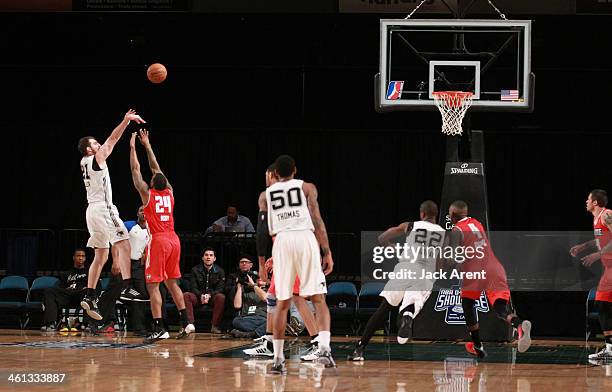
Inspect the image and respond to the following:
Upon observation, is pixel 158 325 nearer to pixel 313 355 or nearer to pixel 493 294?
pixel 313 355

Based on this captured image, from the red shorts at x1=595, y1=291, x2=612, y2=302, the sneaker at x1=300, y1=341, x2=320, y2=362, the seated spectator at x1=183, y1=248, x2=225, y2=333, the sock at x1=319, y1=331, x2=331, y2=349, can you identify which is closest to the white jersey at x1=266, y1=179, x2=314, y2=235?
the sock at x1=319, y1=331, x2=331, y2=349

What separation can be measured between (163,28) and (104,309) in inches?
239

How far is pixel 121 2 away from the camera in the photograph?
17281mm

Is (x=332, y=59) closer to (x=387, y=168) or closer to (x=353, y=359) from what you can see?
(x=387, y=168)

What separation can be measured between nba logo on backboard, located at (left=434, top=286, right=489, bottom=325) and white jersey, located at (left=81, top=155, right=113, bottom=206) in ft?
15.9

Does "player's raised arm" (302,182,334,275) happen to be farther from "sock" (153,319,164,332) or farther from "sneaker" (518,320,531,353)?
"sock" (153,319,164,332)

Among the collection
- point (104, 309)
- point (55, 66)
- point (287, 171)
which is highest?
point (55, 66)

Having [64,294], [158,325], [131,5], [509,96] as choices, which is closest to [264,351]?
[158,325]

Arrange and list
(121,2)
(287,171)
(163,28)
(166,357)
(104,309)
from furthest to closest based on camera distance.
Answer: (163,28), (121,2), (104,309), (166,357), (287,171)

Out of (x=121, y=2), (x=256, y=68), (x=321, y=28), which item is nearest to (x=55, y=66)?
(x=121, y=2)

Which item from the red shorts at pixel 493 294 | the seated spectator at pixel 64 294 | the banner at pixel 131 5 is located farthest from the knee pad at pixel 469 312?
the banner at pixel 131 5

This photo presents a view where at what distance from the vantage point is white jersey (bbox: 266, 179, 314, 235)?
8.87 metres

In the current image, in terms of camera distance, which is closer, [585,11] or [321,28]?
[585,11]

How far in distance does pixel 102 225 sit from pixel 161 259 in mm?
1151
